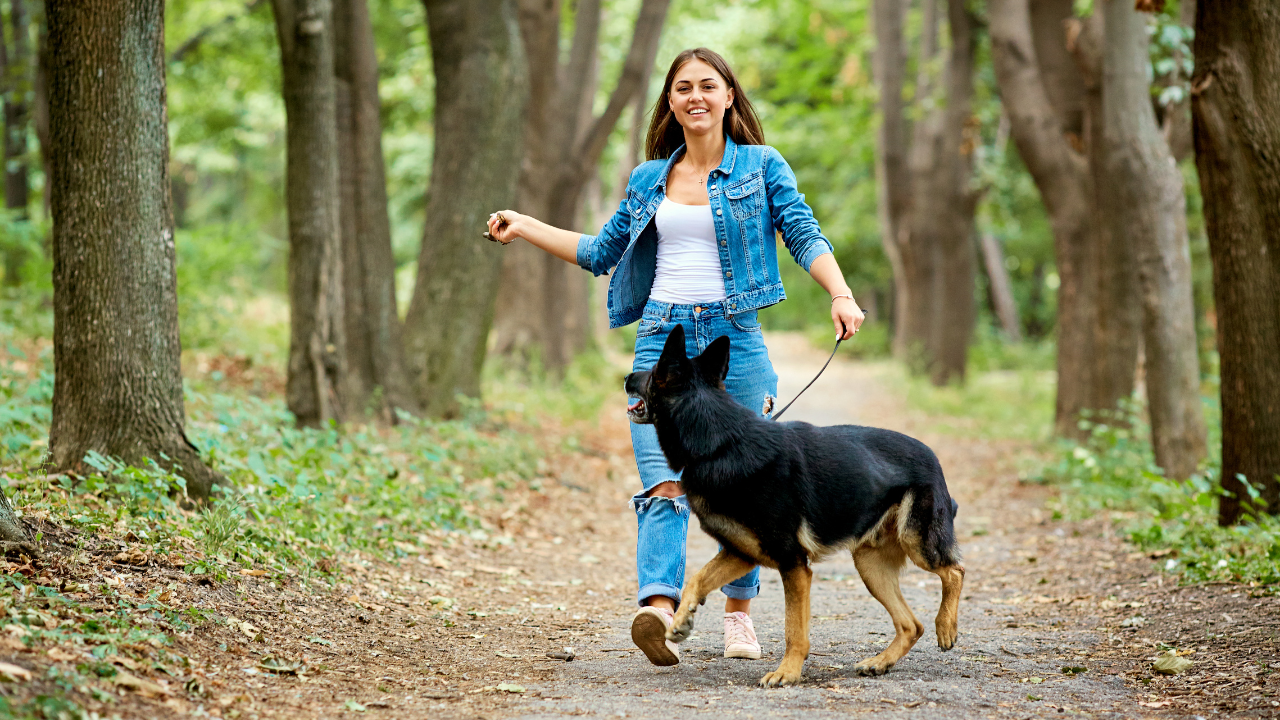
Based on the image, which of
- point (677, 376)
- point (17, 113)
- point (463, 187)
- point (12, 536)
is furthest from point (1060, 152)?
point (17, 113)

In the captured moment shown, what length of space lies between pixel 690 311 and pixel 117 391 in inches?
119

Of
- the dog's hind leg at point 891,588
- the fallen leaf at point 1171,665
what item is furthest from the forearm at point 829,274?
the fallen leaf at point 1171,665

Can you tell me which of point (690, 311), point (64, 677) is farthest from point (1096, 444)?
point (64, 677)

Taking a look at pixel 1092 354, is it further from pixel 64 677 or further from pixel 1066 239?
pixel 64 677

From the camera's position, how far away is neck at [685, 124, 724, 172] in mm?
4602

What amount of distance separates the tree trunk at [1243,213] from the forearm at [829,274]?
3743 millimetres

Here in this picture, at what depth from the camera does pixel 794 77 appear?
28438 millimetres

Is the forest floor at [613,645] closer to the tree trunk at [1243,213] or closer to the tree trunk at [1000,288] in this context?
the tree trunk at [1243,213]

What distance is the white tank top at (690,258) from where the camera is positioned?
14.7 feet

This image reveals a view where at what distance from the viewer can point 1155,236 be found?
9.45m

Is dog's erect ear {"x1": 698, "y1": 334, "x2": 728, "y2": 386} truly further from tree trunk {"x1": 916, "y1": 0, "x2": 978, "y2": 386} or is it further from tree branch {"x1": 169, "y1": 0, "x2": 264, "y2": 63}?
tree trunk {"x1": 916, "y1": 0, "x2": 978, "y2": 386}

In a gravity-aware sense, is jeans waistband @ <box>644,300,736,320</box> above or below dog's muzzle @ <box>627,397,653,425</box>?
above

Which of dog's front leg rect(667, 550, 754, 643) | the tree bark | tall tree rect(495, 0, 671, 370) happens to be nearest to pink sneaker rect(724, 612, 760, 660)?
dog's front leg rect(667, 550, 754, 643)

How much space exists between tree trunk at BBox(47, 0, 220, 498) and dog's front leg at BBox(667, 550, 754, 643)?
2905mm
